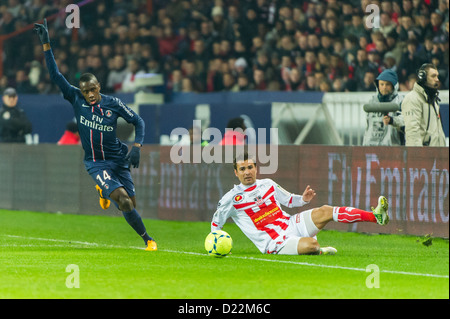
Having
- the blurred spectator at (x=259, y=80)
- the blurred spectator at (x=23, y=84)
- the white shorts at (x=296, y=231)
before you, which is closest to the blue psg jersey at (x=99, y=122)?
the white shorts at (x=296, y=231)

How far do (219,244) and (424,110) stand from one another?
4.03m

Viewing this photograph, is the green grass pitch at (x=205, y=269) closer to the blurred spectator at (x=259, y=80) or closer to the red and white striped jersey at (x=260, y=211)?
the red and white striped jersey at (x=260, y=211)

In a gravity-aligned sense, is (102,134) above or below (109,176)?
above

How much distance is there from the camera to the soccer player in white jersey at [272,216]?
424 inches

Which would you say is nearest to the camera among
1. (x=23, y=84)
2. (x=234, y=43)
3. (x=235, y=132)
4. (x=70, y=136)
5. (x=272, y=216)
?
(x=272, y=216)

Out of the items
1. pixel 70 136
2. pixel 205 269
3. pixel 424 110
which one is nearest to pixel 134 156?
pixel 205 269

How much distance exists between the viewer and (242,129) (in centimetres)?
1590

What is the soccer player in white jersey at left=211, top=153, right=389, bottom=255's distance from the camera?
35.4 ft

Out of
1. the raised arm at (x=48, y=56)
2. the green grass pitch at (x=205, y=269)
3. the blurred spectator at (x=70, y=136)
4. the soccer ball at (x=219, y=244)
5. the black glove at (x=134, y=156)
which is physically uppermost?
the raised arm at (x=48, y=56)

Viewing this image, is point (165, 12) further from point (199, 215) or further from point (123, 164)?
point (123, 164)

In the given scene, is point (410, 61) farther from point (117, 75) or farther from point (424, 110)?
point (117, 75)

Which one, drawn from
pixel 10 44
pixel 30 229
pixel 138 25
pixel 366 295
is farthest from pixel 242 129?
pixel 10 44

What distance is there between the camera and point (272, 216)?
35.7 ft

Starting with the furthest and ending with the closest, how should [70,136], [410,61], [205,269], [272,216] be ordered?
[70,136], [410,61], [272,216], [205,269]
